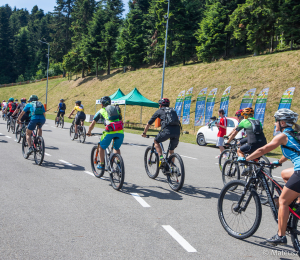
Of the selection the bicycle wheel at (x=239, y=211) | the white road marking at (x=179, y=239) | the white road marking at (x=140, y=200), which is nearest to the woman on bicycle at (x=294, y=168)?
the bicycle wheel at (x=239, y=211)

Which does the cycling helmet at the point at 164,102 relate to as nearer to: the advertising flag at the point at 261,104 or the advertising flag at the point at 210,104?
the advertising flag at the point at 261,104

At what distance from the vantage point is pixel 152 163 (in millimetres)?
7742

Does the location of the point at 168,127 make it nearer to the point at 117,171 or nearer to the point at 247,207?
the point at 117,171

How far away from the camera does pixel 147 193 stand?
6.31 metres

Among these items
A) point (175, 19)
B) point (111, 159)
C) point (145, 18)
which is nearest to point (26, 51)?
point (145, 18)

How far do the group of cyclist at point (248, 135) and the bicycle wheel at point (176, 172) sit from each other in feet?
1.01

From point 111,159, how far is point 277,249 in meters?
3.69

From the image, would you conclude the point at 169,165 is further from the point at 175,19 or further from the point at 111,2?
the point at 111,2

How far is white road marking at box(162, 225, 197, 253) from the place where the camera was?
373 centimetres

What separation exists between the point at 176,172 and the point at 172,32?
4931 cm

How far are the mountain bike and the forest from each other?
23.6 m

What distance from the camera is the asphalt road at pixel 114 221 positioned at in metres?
3.64

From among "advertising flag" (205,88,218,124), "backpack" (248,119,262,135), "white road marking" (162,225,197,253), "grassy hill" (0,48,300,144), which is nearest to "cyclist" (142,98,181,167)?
"backpack" (248,119,262,135)

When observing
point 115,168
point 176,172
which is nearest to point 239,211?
point 176,172
